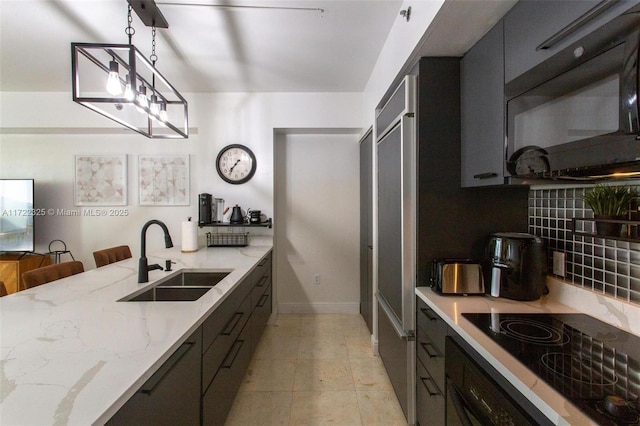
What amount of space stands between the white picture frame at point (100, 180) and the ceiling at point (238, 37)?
2.74ft

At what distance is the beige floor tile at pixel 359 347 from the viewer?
2375 mm

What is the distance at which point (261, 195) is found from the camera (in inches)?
119

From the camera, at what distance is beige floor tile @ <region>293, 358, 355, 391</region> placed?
1962mm

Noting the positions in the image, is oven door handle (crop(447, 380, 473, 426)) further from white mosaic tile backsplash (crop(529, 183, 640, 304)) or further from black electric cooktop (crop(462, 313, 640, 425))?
white mosaic tile backsplash (crop(529, 183, 640, 304))

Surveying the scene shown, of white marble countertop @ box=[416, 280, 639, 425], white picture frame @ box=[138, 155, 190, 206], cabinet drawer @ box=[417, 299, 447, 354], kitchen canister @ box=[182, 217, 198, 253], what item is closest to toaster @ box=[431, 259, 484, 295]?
white marble countertop @ box=[416, 280, 639, 425]

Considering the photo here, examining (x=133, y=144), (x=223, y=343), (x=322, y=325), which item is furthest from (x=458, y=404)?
(x=133, y=144)

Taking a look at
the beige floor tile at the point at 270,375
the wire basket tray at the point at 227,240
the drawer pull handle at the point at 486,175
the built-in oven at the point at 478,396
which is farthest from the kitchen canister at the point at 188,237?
the drawer pull handle at the point at 486,175

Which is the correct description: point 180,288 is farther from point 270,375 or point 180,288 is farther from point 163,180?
point 163,180

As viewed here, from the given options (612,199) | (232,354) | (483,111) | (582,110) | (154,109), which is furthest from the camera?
(154,109)

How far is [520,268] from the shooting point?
126 cm

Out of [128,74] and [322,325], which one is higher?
[128,74]

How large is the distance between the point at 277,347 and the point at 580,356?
224cm

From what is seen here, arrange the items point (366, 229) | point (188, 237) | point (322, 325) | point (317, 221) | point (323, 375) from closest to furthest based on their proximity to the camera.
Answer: point (323, 375) < point (188, 237) < point (366, 229) < point (322, 325) < point (317, 221)

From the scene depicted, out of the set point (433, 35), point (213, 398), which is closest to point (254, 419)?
point (213, 398)
